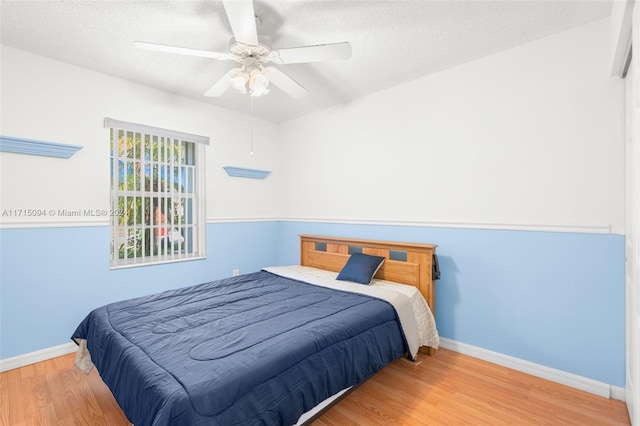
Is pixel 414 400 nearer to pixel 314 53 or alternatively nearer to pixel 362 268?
pixel 362 268

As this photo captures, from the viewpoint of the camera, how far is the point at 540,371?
7.80ft

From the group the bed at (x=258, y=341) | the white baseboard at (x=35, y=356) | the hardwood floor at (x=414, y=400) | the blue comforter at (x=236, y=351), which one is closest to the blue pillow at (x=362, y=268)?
the bed at (x=258, y=341)

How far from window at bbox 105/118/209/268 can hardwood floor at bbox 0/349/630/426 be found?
45.5 inches

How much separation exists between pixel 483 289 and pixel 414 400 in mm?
1138

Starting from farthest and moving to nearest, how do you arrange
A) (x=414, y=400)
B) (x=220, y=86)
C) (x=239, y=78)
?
1. (x=220, y=86)
2. (x=239, y=78)
3. (x=414, y=400)

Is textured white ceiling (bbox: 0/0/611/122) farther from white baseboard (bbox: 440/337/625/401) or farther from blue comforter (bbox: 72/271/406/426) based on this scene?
white baseboard (bbox: 440/337/625/401)

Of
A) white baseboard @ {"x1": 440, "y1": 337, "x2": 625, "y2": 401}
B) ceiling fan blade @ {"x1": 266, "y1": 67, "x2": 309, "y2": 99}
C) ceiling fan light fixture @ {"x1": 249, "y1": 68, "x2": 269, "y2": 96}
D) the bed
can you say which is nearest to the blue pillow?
the bed

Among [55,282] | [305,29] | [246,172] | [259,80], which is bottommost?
[55,282]

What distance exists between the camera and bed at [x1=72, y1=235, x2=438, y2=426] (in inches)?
53.9

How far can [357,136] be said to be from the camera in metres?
3.61

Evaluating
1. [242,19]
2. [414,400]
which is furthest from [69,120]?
[414,400]

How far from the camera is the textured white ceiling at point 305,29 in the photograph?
2.03m

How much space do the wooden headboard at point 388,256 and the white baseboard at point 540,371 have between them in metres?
0.41

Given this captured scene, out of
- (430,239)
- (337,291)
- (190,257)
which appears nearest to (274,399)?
(337,291)
